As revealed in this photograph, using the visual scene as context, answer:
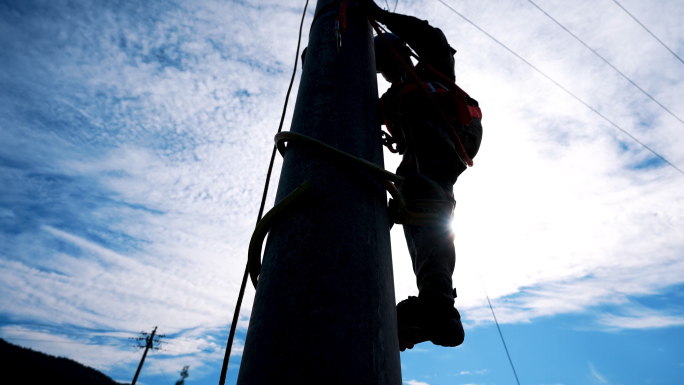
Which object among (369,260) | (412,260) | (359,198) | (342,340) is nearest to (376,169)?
(359,198)

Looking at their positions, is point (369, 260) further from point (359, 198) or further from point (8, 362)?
point (8, 362)

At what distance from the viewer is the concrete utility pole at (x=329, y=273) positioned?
0.74 m

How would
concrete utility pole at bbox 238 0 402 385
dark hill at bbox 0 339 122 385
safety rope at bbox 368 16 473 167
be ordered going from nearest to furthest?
concrete utility pole at bbox 238 0 402 385
safety rope at bbox 368 16 473 167
dark hill at bbox 0 339 122 385

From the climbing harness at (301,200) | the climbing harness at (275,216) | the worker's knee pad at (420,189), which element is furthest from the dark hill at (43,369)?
the worker's knee pad at (420,189)

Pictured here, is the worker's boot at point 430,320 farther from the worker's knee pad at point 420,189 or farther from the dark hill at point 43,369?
the dark hill at point 43,369

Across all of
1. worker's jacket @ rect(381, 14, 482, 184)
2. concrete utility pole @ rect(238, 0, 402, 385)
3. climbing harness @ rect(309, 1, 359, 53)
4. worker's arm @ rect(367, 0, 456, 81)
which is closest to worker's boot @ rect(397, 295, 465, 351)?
concrete utility pole @ rect(238, 0, 402, 385)

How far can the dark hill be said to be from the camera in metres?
44.0

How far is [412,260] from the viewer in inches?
78.5

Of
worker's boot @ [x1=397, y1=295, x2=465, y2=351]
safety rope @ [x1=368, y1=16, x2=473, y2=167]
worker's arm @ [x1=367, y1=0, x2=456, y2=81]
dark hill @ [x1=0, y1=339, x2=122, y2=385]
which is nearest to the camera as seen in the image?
worker's boot @ [x1=397, y1=295, x2=465, y2=351]

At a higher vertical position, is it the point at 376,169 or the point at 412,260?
the point at 412,260

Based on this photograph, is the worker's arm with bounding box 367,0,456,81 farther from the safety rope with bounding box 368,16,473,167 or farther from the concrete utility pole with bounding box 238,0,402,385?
the concrete utility pole with bounding box 238,0,402,385

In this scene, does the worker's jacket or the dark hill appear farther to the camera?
the dark hill

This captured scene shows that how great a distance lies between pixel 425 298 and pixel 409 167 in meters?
1.00

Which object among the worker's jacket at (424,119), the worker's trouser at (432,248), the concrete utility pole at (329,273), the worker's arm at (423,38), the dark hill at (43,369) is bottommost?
the concrete utility pole at (329,273)
